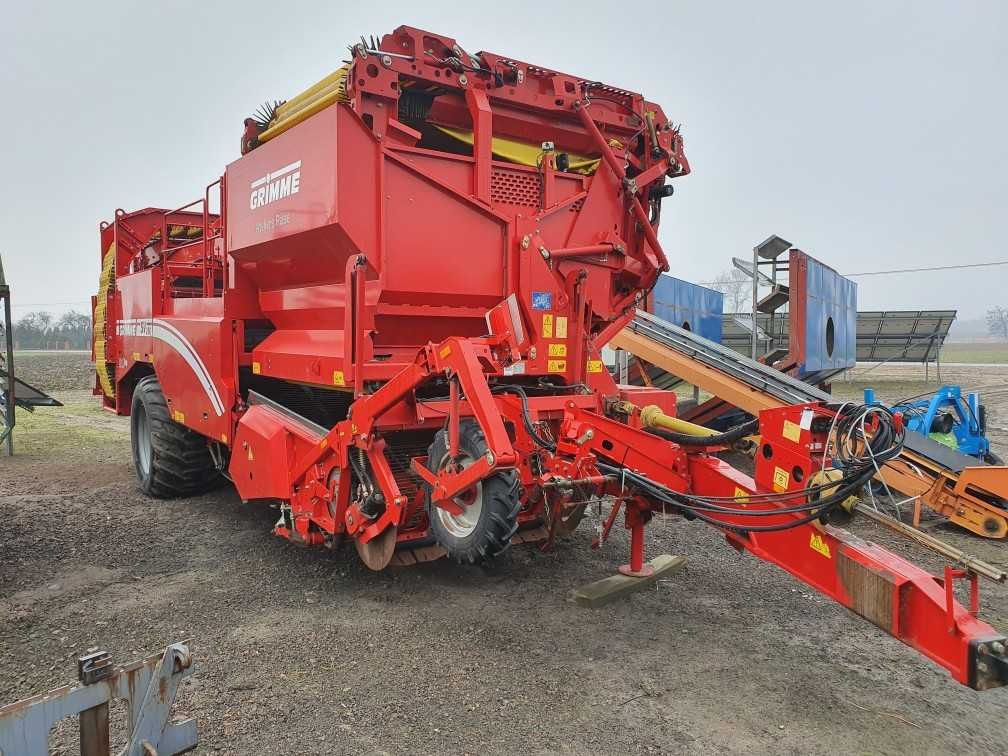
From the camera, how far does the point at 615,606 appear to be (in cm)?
390

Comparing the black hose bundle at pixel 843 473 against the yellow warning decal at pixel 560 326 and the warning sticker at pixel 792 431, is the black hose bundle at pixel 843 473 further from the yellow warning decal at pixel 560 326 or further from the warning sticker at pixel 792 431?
the yellow warning decal at pixel 560 326

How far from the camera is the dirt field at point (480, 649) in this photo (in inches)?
107

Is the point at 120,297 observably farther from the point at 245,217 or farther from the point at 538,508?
the point at 538,508

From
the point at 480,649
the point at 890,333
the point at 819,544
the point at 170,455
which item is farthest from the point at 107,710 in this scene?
Result: the point at 890,333

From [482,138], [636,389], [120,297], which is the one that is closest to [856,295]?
[636,389]

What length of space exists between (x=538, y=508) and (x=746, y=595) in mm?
1315

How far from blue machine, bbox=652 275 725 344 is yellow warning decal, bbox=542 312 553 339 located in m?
6.53

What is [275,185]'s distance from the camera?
4207 millimetres

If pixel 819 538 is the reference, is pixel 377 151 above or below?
above

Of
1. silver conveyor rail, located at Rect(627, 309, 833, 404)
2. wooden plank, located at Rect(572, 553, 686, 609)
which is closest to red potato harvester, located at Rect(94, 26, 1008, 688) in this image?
wooden plank, located at Rect(572, 553, 686, 609)

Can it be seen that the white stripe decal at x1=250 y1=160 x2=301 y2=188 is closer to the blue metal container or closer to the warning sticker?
the warning sticker

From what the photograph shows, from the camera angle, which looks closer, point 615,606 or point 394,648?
point 394,648

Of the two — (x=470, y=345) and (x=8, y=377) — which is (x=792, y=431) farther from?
(x=8, y=377)

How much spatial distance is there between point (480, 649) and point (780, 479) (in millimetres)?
1575
